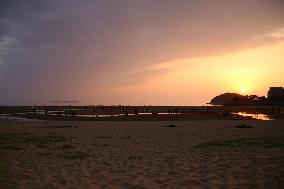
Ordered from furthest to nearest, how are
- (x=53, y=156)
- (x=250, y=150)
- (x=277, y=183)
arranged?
(x=250, y=150) → (x=53, y=156) → (x=277, y=183)

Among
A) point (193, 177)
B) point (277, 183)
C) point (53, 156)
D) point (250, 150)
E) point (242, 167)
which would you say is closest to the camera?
point (277, 183)

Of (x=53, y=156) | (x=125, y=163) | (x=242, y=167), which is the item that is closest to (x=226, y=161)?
(x=242, y=167)

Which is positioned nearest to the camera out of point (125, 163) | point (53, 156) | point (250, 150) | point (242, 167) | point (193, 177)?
point (193, 177)

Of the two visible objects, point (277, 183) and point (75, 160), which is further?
point (75, 160)

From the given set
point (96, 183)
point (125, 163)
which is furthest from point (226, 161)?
point (96, 183)

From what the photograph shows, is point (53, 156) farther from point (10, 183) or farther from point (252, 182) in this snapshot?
point (252, 182)

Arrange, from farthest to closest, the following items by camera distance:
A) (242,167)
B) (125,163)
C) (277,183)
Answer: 1. (125,163)
2. (242,167)
3. (277,183)

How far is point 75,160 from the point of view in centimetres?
1320

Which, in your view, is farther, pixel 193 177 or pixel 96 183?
pixel 193 177

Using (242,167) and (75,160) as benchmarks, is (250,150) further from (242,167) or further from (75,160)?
(75,160)

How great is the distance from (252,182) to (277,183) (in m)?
0.70

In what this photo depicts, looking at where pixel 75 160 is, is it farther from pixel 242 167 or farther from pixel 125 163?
pixel 242 167

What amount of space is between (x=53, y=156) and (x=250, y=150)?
31.0 ft

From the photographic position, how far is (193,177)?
10.1m
